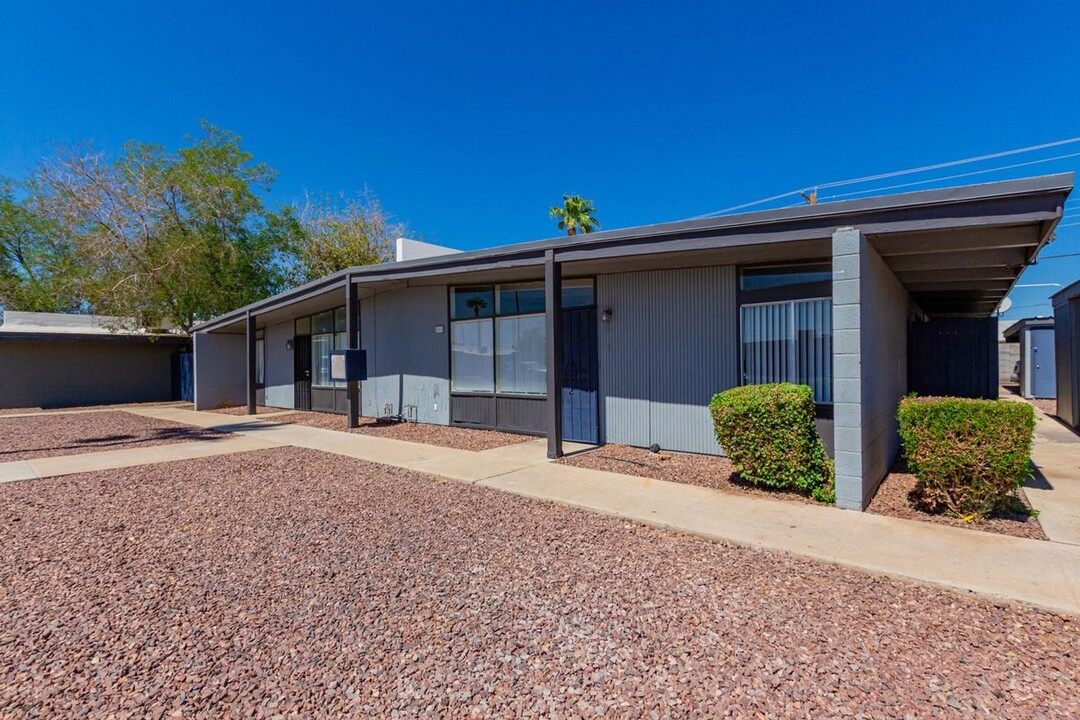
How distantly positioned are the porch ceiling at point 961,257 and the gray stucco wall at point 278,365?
51.0 ft

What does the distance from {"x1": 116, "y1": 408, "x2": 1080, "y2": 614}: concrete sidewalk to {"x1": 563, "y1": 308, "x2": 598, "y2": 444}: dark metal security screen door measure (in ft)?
4.96

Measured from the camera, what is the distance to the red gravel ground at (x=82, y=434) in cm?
898

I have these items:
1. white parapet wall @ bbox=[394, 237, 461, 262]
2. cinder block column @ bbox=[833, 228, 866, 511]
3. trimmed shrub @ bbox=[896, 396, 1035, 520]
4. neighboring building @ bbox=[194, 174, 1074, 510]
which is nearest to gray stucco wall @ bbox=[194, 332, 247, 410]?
neighboring building @ bbox=[194, 174, 1074, 510]

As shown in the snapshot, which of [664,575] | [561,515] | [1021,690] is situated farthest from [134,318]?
[1021,690]

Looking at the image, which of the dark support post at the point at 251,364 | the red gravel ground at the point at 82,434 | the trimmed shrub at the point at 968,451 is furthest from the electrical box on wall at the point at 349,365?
the trimmed shrub at the point at 968,451

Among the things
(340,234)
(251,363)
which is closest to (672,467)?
(251,363)

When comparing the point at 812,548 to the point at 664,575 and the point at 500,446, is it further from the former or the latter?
the point at 500,446

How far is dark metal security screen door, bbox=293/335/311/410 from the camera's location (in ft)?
51.0

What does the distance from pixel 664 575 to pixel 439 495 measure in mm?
2856

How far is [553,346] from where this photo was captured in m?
7.32

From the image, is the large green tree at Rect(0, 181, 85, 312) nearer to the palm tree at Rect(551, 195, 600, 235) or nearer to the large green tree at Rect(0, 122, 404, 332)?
the large green tree at Rect(0, 122, 404, 332)

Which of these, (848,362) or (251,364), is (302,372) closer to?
(251,364)

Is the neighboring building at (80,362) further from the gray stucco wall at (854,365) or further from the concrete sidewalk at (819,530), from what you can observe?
the gray stucco wall at (854,365)

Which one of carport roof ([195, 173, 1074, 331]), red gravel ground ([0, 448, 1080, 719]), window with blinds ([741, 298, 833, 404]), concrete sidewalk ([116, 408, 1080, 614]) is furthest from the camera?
window with blinds ([741, 298, 833, 404])
